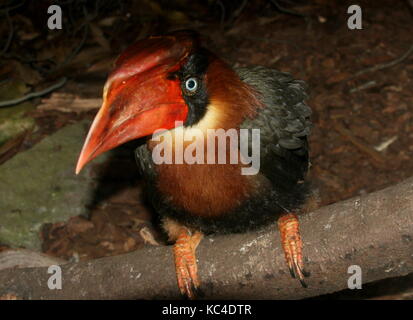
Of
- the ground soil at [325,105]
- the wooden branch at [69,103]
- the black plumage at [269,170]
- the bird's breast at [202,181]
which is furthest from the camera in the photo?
the wooden branch at [69,103]

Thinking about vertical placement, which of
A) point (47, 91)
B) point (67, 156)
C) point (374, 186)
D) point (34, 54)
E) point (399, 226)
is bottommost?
point (399, 226)

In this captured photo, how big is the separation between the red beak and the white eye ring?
0.05 m

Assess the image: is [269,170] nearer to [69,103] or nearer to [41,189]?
[41,189]

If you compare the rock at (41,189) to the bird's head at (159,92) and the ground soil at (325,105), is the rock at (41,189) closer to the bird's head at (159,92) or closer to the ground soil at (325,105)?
the ground soil at (325,105)

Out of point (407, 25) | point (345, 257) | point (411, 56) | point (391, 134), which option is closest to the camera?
point (345, 257)

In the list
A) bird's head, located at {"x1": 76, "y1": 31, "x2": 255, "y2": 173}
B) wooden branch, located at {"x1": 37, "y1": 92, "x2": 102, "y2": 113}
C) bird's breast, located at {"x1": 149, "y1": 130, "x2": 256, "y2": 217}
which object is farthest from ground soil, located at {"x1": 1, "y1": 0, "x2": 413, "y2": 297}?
bird's head, located at {"x1": 76, "y1": 31, "x2": 255, "y2": 173}

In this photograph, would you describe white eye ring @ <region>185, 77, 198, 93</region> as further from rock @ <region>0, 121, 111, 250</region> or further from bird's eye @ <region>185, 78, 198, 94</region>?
rock @ <region>0, 121, 111, 250</region>

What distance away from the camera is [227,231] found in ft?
10.7

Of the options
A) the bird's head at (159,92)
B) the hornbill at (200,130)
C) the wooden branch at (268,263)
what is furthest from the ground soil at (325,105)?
the bird's head at (159,92)

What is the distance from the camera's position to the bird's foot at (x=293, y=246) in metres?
2.88

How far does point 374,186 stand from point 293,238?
186cm

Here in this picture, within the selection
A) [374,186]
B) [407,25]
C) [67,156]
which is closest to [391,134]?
[374,186]

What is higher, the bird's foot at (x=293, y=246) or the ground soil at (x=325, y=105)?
the ground soil at (x=325, y=105)
